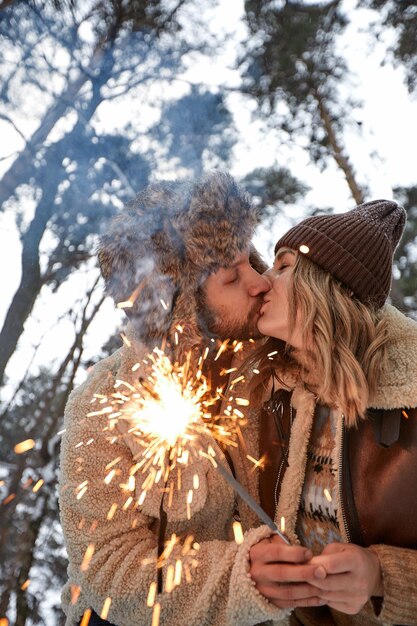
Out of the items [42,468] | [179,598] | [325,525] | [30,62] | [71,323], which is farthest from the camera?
[71,323]

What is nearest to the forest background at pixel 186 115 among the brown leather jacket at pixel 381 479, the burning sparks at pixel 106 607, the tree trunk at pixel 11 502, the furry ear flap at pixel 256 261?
the tree trunk at pixel 11 502

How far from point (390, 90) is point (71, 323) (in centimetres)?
483

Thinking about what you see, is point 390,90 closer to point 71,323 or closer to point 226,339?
point 226,339

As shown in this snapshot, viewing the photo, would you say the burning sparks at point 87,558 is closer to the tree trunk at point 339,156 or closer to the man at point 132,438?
the man at point 132,438

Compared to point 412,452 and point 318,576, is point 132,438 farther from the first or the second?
point 412,452

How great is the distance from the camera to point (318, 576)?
5.85 feet

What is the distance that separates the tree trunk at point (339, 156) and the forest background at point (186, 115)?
13 mm

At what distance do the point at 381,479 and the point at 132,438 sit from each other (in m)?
1.03

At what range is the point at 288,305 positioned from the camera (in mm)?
2354

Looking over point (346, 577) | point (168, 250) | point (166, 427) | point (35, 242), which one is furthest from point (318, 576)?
point (35, 242)

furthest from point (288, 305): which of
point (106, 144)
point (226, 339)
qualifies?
point (106, 144)

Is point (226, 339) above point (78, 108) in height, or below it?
below

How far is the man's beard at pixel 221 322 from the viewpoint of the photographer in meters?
2.49

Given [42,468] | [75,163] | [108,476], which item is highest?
[75,163]
